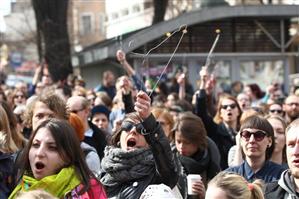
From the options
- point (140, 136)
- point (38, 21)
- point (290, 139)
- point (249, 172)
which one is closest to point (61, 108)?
point (140, 136)

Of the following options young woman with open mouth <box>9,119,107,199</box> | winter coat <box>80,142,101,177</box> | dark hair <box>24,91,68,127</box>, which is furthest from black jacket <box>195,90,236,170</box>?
young woman with open mouth <box>9,119,107,199</box>

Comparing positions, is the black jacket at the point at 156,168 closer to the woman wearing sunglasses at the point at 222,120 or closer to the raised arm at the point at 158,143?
the raised arm at the point at 158,143

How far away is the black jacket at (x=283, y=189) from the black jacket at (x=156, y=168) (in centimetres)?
68

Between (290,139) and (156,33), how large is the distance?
44.9ft

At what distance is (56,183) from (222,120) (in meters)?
5.26

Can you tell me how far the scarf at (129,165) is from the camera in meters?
5.79

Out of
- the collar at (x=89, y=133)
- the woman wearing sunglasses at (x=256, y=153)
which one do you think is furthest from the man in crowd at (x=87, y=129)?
the woman wearing sunglasses at (x=256, y=153)

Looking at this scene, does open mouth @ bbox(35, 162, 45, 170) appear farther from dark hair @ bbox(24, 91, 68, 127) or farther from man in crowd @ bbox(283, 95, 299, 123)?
man in crowd @ bbox(283, 95, 299, 123)

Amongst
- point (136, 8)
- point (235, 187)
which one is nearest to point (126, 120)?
point (235, 187)

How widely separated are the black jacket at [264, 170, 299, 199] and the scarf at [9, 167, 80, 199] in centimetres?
132

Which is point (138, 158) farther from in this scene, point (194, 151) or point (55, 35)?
point (55, 35)

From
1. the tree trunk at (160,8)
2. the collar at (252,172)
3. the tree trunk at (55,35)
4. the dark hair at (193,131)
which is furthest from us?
the tree trunk at (160,8)

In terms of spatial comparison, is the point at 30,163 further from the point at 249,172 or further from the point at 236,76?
the point at 236,76

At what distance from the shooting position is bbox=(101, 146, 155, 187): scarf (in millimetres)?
5789
